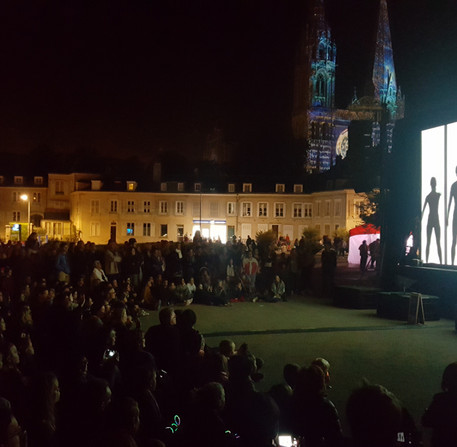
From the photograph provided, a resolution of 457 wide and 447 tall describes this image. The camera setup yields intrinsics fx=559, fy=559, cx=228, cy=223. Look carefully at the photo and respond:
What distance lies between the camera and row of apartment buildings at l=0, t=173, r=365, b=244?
58.4 metres

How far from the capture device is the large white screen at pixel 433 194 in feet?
47.4

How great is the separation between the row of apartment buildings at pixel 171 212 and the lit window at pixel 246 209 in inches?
4.2

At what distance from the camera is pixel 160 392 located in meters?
5.36

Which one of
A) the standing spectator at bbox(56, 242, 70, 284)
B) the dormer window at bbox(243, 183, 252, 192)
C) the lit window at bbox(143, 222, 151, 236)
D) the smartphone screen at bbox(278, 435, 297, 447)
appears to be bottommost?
the smartphone screen at bbox(278, 435, 297, 447)

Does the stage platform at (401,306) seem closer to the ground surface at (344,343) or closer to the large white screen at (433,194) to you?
the ground surface at (344,343)

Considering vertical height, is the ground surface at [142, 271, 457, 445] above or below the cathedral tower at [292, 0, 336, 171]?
below

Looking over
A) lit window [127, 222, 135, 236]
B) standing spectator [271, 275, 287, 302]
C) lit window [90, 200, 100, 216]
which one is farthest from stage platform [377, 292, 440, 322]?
lit window [90, 200, 100, 216]

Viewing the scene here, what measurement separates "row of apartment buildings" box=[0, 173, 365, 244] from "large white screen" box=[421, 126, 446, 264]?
139 feet

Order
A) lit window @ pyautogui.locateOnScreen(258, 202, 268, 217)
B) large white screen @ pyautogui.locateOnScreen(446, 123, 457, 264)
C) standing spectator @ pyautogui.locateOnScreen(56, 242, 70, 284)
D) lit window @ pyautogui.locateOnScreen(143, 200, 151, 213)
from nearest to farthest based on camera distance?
large white screen @ pyautogui.locateOnScreen(446, 123, 457, 264) → standing spectator @ pyautogui.locateOnScreen(56, 242, 70, 284) → lit window @ pyautogui.locateOnScreen(143, 200, 151, 213) → lit window @ pyautogui.locateOnScreen(258, 202, 268, 217)

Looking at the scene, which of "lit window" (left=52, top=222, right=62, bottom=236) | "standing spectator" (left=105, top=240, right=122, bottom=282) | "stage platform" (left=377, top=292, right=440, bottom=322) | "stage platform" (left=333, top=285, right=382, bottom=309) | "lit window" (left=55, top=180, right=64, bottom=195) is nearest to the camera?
"stage platform" (left=377, top=292, right=440, bottom=322)

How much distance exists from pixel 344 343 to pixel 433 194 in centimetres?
598

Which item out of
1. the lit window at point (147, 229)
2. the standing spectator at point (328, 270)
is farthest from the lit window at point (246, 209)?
the standing spectator at point (328, 270)

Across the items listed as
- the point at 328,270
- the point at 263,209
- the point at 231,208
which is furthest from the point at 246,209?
the point at 328,270

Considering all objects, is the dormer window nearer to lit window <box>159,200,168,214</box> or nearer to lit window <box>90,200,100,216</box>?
lit window <box>159,200,168,214</box>
